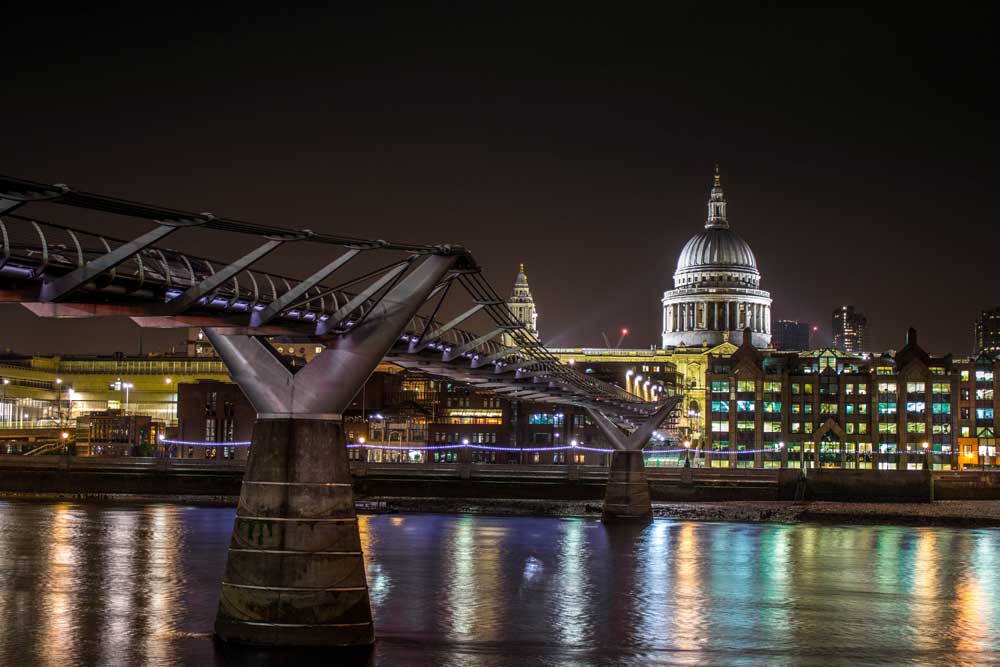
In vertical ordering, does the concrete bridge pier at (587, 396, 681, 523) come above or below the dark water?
above

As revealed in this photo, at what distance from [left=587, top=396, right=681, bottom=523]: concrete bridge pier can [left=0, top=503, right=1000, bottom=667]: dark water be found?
687 cm

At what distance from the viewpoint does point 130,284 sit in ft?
94.4

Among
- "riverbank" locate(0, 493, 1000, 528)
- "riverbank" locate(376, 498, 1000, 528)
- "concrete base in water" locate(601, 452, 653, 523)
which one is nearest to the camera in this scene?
"concrete base in water" locate(601, 452, 653, 523)

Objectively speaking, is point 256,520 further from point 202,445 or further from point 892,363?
point 892,363

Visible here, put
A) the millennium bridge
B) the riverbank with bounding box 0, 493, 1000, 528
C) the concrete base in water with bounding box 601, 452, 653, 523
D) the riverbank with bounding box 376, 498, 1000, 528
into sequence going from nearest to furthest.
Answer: the millennium bridge, the concrete base in water with bounding box 601, 452, 653, 523, the riverbank with bounding box 376, 498, 1000, 528, the riverbank with bounding box 0, 493, 1000, 528

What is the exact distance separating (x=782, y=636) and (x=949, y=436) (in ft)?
467

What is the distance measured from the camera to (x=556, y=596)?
49750mm

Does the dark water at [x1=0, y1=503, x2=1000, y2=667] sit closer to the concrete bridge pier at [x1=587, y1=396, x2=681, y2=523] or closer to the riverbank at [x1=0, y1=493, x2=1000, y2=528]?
the concrete bridge pier at [x1=587, y1=396, x2=681, y2=523]

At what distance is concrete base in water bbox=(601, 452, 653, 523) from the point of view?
287ft

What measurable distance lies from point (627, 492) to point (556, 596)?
38.8 meters

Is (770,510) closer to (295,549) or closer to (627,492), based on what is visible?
(627,492)

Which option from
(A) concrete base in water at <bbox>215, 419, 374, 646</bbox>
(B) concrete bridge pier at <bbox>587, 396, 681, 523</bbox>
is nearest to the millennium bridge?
(A) concrete base in water at <bbox>215, 419, 374, 646</bbox>

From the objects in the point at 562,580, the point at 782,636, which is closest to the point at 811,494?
the point at 562,580

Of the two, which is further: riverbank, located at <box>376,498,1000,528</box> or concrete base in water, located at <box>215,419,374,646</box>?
riverbank, located at <box>376,498,1000,528</box>
